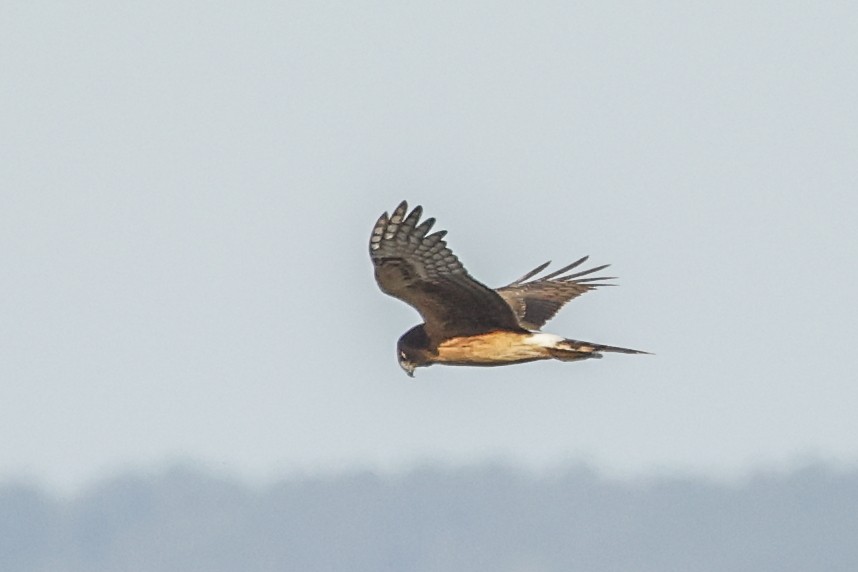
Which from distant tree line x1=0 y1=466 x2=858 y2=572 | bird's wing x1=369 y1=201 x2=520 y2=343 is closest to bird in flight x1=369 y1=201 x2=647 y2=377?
bird's wing x1=369 y1=201 x2=520 y2=343

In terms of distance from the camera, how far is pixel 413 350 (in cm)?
2033

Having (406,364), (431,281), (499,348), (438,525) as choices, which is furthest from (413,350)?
(438,525)

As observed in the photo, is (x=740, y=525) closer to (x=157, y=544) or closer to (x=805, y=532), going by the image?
(x=805, y=532)

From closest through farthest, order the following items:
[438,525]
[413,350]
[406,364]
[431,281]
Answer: [431,281]
[413,350]
[406,364]
[438,525]

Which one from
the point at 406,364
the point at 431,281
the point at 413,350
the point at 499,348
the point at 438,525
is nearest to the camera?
the point at 431,281

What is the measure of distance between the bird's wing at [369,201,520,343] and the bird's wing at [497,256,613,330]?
166cm

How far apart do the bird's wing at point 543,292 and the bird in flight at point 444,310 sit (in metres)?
0.82

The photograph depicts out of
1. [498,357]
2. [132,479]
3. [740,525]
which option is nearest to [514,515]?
[740,525]

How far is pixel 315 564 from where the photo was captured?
575 ft

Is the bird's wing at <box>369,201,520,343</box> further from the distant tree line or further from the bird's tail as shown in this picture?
the distant tree line

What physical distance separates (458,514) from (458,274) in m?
156

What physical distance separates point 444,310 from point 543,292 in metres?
2.87

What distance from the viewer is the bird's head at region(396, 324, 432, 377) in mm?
20219

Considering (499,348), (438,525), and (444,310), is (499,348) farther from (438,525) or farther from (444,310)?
(438,525)
